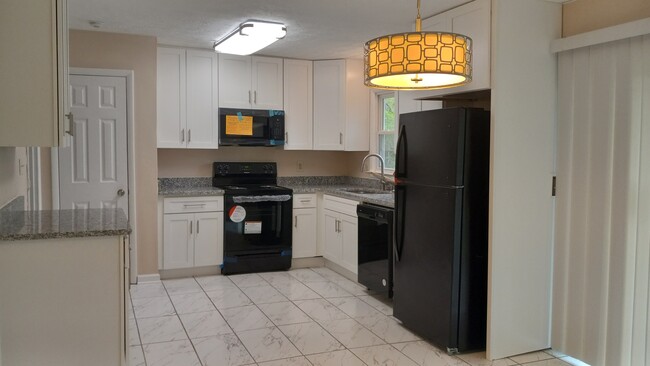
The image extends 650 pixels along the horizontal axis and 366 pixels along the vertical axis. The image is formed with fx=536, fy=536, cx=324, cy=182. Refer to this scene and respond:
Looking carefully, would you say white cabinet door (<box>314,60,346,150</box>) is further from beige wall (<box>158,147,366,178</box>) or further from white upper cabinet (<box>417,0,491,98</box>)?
white upper cabinet (<box>417,0,491,98</box>)

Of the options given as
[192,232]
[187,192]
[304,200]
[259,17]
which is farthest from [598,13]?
[192,232]

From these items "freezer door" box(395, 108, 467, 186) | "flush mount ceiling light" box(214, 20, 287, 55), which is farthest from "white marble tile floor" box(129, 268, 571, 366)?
"flush mount ceiling light" box(214, 20, 287, 55)

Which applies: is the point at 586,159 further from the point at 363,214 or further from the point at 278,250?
the point at 278,250

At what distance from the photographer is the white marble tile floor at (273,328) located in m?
3.34

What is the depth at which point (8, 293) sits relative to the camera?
6.88 ft

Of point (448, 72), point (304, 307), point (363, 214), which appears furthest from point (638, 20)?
point (304, 307)

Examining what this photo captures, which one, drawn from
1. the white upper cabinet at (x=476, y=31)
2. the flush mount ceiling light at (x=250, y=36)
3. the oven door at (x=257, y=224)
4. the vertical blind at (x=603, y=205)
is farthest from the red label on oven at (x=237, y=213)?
the vertical blind at (x=603, y=205)

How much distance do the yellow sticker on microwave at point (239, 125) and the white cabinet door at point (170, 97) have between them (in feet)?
1.51

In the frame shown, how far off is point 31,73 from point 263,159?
4.02 metres

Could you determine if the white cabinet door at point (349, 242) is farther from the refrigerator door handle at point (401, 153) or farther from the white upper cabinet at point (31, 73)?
the white upper cabinet at point (31, 73)

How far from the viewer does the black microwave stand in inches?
219

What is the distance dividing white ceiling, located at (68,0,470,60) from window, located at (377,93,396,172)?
0.98m

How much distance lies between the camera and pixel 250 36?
4387 millimetres

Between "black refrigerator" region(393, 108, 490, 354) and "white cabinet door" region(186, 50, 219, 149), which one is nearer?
"black refrigerator" region(393, 108, 490, 354)
